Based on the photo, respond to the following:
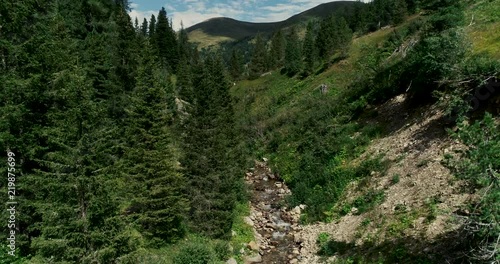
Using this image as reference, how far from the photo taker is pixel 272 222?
25859mm

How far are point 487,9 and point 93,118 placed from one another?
1692 inches

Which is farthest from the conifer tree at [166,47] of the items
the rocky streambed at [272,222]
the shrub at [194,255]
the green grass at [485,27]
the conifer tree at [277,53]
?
the shrub at [194,255]

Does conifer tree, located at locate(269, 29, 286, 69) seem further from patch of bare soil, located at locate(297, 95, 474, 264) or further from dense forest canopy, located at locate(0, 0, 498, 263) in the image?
patch of bare soil, located at locate(297, 95, 474, 264)

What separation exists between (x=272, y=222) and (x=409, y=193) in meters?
10.2

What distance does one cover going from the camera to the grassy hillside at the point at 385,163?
16500 mm

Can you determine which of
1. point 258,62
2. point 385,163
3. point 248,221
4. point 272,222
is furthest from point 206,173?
point 258,62

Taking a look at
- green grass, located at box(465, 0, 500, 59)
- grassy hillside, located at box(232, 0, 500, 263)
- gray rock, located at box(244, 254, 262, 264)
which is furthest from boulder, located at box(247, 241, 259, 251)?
green grass, located at box(465, 0, 500, 59)

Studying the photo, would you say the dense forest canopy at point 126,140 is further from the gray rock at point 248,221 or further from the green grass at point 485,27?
the green grass at point 485,27

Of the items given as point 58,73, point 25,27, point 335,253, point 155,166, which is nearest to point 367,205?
point 335,253

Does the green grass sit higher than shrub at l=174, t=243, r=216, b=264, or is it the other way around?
the green grass

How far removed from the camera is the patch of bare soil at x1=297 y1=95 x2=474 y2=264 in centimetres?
1667

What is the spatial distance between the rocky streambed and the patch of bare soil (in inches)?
38.1

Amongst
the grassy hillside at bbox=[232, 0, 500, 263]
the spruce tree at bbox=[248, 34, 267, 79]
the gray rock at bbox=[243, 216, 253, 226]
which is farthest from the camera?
the spruce tree at bbox=[248, 34, 267, 79]

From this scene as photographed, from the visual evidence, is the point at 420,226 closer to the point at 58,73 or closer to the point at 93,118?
the point at 93,118
